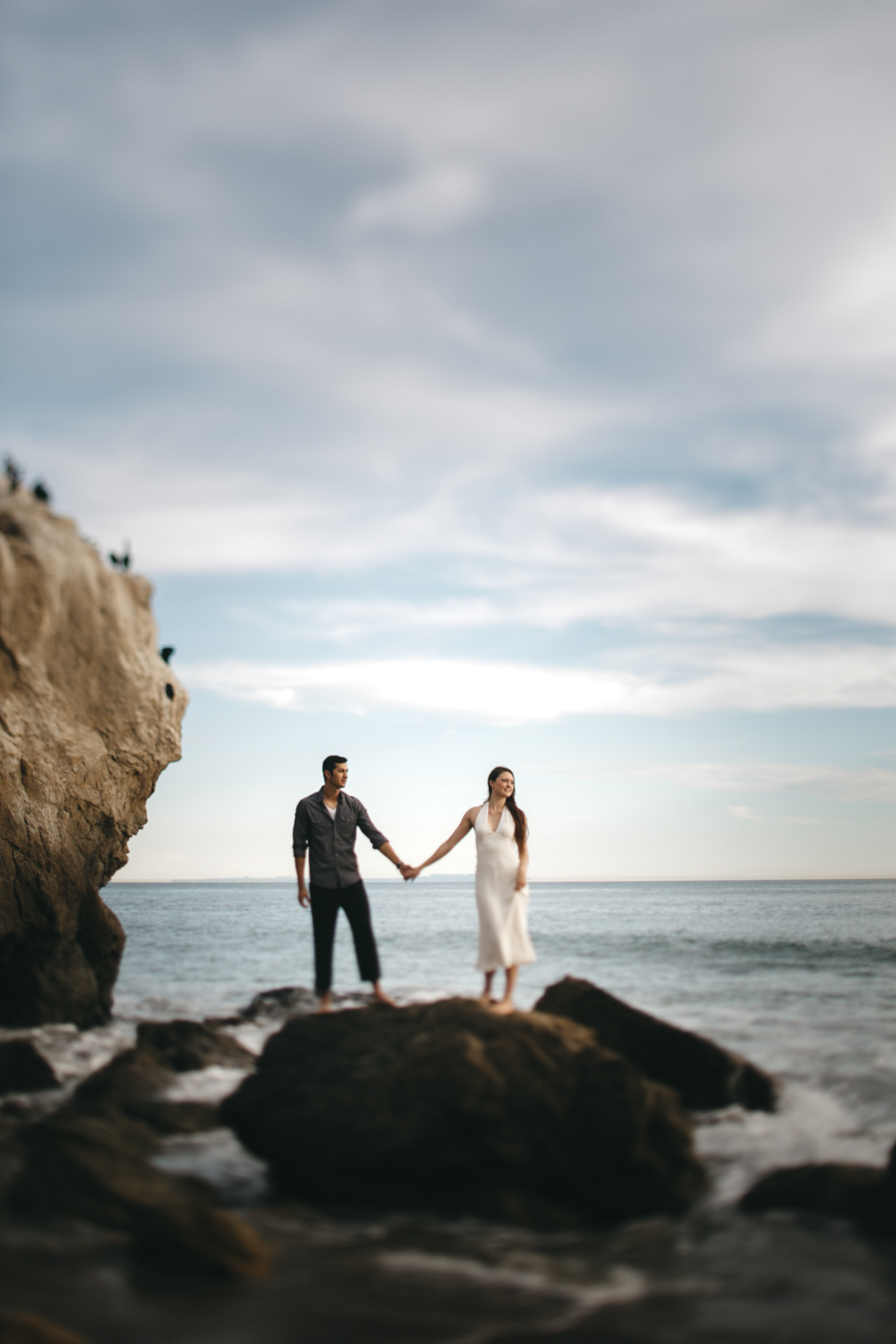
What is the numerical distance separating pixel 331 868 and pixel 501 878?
5.93ft

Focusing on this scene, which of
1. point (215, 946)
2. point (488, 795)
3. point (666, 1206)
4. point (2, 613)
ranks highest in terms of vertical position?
point (2, 613)

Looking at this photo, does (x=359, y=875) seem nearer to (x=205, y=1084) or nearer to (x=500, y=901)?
(x=500, y=901)

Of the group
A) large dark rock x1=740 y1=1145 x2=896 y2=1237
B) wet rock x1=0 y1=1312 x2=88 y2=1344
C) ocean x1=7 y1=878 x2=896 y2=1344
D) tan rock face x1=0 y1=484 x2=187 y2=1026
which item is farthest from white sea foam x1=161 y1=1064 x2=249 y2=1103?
large dark rock x1=740 y1=1145 x2=896 y2=1237

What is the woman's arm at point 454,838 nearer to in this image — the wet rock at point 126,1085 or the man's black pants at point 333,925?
the man's black pants at point 333,925

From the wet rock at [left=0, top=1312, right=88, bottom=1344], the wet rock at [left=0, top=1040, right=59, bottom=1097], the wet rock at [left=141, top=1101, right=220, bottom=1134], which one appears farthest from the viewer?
the wet rock at [left=0, top=1040, right=59, bottom=1097]

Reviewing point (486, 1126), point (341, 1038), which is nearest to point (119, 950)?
point (341, 1038)

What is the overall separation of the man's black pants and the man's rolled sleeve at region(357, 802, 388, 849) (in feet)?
1.52

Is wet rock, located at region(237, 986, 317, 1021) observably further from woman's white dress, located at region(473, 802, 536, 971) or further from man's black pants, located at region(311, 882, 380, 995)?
woman's white dress, located at region(473, 802, 536, 971)

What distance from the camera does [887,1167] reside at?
5625 mm

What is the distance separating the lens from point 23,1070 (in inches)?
312

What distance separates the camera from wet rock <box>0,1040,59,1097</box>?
7.86 metres

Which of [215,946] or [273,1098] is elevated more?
[273,1098]

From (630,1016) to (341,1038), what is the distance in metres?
2.57

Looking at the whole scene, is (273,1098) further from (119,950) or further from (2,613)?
(119,950)
